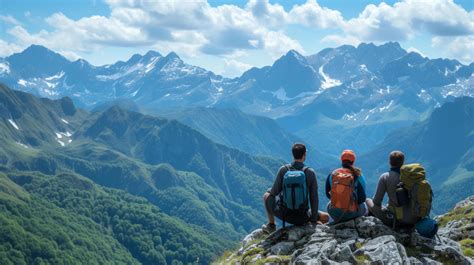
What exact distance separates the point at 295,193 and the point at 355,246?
3.21 m

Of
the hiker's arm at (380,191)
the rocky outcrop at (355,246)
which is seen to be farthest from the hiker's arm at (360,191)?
the rocky outcrop at (355,246)

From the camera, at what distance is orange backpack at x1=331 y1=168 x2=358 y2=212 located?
20016 mm

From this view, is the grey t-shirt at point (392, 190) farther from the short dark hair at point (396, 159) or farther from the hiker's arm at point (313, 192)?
the hiker's arm at point (313, 192)

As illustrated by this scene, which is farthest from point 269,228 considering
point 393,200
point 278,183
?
point 393,200

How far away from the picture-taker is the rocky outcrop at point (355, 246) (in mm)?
16844

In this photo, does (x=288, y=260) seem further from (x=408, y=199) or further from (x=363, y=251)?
(x=408, y=199)

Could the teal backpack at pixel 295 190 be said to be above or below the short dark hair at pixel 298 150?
below

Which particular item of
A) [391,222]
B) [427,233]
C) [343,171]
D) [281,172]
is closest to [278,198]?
[281,172]

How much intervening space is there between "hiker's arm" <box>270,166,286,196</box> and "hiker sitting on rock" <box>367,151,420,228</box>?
12.8ft

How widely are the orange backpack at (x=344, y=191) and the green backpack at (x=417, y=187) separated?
2002 mm

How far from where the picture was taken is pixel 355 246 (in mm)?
18156

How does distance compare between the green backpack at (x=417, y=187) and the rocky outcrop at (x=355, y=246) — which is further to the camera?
the green backpack at (x=417, y=187)

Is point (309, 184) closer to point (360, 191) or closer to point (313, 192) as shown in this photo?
point (313, 192)

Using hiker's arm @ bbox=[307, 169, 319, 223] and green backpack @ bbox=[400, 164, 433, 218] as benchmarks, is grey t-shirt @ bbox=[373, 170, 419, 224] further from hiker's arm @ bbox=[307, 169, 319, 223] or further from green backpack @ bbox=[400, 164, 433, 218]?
hiker's arm @ bbox=[307, 169, 319, 223]
